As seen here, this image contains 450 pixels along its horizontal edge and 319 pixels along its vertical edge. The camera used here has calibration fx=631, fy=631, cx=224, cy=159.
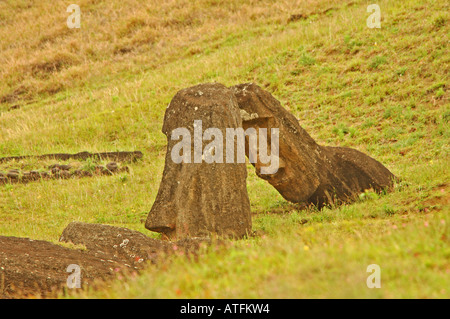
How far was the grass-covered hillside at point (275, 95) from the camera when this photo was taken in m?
5.45

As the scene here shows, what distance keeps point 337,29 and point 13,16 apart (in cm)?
2475

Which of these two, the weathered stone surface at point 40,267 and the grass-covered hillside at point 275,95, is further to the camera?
the weathered stone surface at point 40,267

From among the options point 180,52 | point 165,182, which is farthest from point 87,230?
point 180,52

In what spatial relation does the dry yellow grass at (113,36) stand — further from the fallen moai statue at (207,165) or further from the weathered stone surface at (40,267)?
the weathered stone surface at (40,267)

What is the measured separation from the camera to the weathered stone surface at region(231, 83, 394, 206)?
12289 mm

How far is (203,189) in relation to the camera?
34.5ft

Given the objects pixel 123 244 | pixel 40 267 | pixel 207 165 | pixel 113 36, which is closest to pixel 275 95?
pixel 207 165

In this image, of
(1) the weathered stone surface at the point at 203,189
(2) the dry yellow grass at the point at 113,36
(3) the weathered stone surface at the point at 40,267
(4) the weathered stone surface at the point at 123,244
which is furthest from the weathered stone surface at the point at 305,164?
(2) the dry yellow grass at the point at 113,36

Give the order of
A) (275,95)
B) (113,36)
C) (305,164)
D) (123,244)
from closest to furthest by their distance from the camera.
Result: (123,244) → (305,164) → (275,95) → (113,36)

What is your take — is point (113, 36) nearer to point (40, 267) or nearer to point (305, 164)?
point (305, 164)

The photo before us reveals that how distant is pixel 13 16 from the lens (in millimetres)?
41281

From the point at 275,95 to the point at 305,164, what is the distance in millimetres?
10229

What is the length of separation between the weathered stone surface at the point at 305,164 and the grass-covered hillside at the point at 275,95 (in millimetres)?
420

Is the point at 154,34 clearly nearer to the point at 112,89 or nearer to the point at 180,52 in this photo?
the point at 180,52
